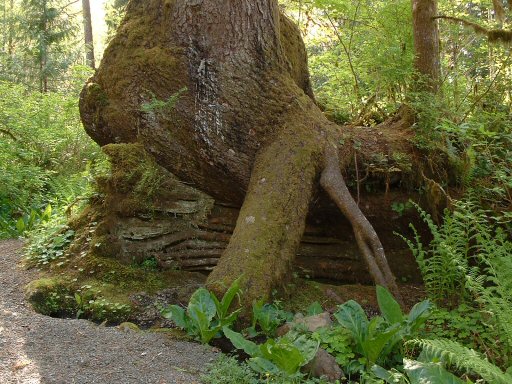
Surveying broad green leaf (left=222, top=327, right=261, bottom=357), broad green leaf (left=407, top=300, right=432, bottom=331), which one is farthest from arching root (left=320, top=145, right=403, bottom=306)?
broad green leaf (left=222, top=327, right=261, bottom=357)

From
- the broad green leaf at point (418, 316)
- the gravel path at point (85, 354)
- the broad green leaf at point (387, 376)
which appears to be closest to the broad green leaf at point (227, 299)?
the gravel path at point (85, 354)

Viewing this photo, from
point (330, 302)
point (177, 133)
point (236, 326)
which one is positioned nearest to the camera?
point (236, 326)

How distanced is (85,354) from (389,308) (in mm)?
2565

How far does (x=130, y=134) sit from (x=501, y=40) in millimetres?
5483

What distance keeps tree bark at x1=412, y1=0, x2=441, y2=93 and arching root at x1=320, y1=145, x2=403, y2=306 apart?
2791 mm

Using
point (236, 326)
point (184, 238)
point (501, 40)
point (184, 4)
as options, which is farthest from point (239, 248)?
point (501, 40)

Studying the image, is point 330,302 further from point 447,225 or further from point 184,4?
point 184,4

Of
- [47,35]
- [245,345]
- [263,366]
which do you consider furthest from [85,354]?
[47,35]

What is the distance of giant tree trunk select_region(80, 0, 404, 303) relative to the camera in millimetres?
5701

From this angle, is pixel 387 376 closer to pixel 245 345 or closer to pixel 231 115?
pixel 245 345

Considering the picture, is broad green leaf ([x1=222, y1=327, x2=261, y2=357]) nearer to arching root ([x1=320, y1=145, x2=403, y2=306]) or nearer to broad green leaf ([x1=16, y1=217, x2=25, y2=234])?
arching root ([x1=320, y1=145, x2=403, y2=306])

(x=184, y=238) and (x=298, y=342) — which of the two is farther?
(x=184, y=238)

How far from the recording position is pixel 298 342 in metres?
4.05

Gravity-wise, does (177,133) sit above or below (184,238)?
above
